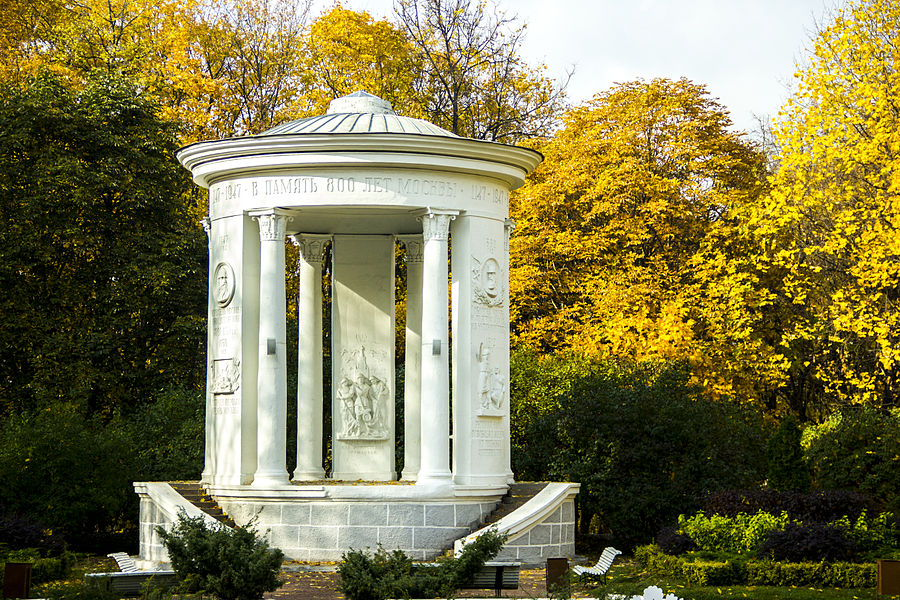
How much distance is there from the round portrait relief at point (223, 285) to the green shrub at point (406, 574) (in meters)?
7.25

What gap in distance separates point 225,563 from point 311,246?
34.3ft

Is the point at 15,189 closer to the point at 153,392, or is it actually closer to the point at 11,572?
the point at 153,392

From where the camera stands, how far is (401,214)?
21062 millimetres

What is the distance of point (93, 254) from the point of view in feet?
102

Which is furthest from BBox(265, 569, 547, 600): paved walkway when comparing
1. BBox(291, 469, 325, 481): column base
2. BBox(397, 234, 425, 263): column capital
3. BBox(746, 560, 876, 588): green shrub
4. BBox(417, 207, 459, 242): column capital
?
BBox(397, 234, 425, 263): column capital

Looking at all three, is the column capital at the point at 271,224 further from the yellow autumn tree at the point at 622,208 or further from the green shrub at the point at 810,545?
the yellow autumn tree at the point at 622,208

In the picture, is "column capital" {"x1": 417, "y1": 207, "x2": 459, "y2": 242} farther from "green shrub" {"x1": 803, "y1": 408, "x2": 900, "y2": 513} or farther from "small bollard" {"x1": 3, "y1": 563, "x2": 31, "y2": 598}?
"green shrub" {"x1": 803, "y1": 408, "x2": 900, "y2": 513}

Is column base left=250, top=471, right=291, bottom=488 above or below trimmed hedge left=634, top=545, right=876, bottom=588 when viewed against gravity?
above

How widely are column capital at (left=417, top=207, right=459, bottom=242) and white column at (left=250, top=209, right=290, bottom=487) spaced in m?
2.46

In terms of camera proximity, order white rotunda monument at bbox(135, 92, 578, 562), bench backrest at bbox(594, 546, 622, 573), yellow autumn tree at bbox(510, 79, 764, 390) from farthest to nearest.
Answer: yellow autumn tree at bbox(510, 79, 764, 390), white rotunda monument at bbox(135, 92, 578, 562), bench backrest at bbox(594, 546, 622, 573)

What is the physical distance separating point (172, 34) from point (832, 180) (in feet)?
70.0

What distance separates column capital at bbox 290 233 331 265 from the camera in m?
22.9

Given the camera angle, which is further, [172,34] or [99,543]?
[172,34]

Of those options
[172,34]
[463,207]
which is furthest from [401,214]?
[172,34]
